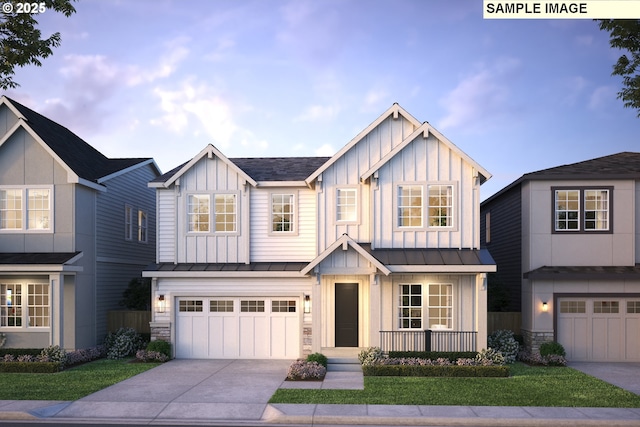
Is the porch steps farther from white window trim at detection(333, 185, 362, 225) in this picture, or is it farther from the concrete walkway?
white window trim at detection(333, 185, 362, 225)

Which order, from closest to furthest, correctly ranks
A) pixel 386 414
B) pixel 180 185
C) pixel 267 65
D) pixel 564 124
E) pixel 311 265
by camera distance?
pixel 386 414, pixel 311 265, pixel 180 185, pixel 267 65, pixel 564 124

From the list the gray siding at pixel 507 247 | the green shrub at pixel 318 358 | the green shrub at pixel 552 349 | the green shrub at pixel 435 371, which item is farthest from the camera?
the gray siding at pixel 507 247

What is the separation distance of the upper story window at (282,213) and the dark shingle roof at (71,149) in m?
6.56

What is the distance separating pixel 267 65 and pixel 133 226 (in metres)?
8.78

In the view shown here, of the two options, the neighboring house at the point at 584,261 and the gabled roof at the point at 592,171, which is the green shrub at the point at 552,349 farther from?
the gabled roof at the point at 592,171

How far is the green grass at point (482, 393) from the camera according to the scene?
38.3ft

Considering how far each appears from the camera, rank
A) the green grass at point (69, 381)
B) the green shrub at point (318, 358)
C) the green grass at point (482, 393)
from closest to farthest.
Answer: the green grass at point (482, 393)
the green grass at point (69, 381)
the green shrub at point (318, 358)

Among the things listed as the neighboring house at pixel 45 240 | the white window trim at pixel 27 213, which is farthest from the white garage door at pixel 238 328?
the white window trim at pixel 27 213

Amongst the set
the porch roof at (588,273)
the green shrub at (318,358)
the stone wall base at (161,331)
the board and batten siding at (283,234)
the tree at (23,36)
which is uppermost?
the tree at (23,36)

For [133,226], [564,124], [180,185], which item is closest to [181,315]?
[180,185]

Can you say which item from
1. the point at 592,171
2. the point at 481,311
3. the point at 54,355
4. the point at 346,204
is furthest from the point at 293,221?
the point at 592,171

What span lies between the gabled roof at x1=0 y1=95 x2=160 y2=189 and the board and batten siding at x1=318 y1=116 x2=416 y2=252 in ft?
27.5

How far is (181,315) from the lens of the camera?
60.5 feet

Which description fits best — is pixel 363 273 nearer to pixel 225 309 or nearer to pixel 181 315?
pixel 225 309
